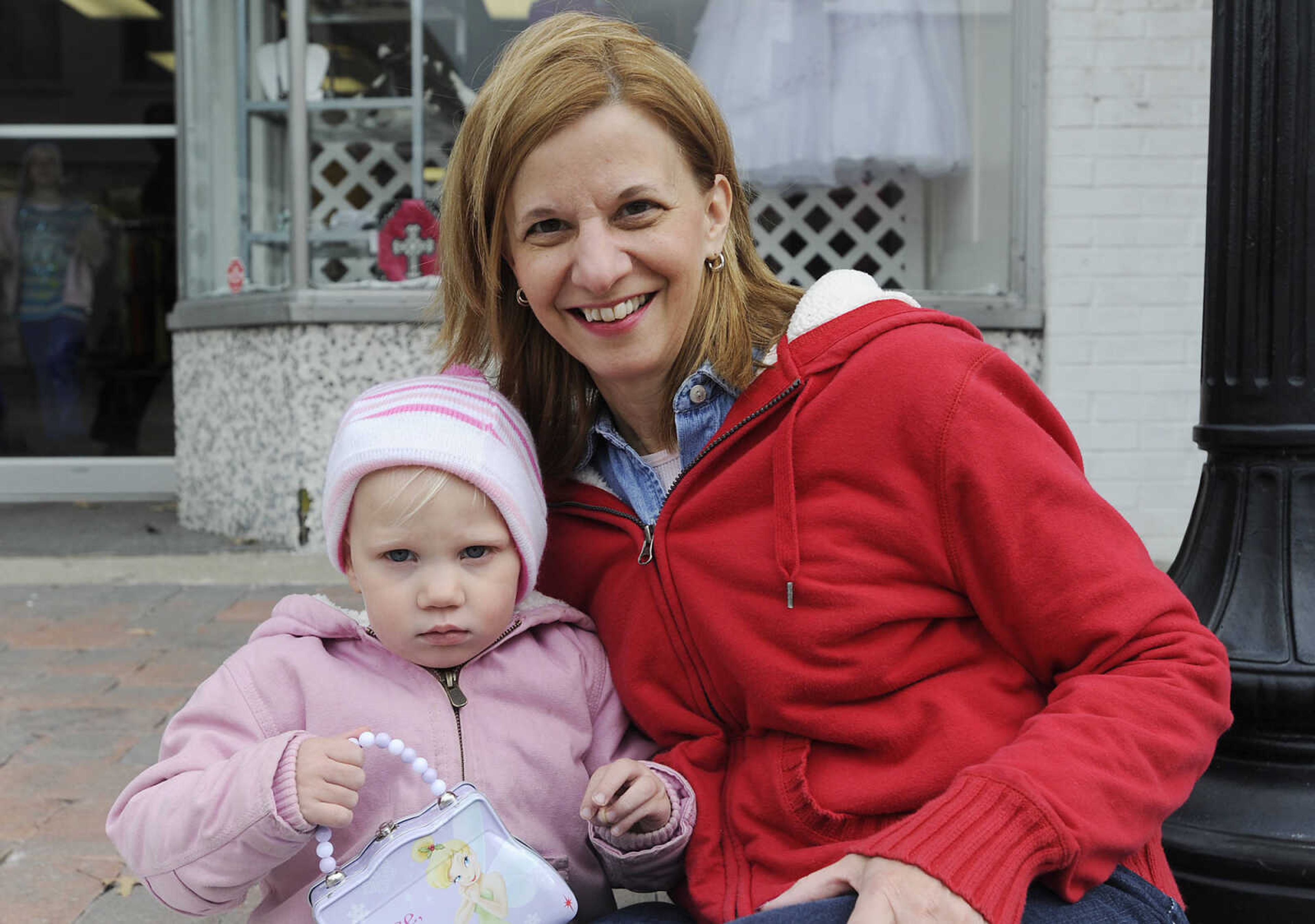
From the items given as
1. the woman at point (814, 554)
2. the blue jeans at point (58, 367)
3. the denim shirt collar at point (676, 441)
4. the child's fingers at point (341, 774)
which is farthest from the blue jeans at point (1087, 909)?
the blue jeans at point (58, 367)

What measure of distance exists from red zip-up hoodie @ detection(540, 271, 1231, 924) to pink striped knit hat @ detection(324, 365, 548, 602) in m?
0.15

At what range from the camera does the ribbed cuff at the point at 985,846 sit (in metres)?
1.36

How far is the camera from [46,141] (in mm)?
7602

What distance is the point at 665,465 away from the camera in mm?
1962

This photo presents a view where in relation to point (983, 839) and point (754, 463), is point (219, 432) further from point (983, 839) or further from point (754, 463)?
point (983, 839)

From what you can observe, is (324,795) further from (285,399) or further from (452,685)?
(285,399)

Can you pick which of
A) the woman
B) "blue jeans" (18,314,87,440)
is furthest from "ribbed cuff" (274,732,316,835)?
"blue jeans" (18,314,87,440)

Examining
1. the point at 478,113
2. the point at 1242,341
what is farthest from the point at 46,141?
the point at 1242,341

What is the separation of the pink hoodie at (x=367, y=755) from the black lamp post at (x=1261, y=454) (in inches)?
33.5

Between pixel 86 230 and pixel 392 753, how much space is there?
22.5 ft

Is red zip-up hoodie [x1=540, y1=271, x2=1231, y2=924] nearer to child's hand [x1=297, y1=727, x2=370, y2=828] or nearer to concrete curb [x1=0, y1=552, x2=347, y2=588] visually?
child's hand [x1=297, y1=727, x2=370, y2=828]

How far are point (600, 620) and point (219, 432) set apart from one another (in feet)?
→ 15.2

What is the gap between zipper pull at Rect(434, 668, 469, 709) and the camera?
185 centimetres

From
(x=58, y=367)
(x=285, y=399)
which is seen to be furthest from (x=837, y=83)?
(x=58, y=367)
